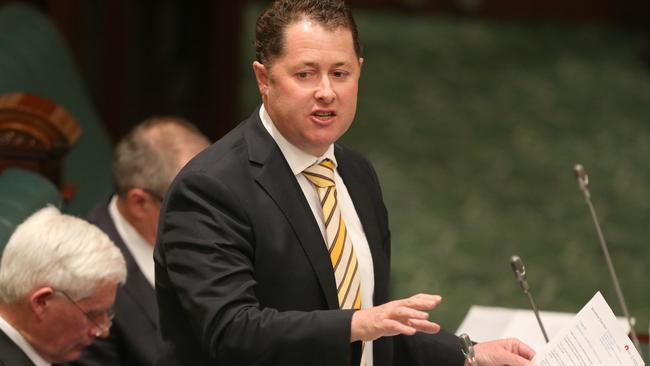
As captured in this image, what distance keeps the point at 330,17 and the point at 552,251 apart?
4.32m

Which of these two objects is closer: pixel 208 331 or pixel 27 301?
pixel 208 331

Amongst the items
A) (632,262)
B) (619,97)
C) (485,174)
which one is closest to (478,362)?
(632,262)

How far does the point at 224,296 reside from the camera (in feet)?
7.34

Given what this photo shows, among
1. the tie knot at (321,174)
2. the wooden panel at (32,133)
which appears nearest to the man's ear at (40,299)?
the tie knot at (321,174)

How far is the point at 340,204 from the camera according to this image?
8.43 feet

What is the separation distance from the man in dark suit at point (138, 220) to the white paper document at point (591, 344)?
4.18 feet

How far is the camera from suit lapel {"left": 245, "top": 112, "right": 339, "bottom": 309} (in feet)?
7.79

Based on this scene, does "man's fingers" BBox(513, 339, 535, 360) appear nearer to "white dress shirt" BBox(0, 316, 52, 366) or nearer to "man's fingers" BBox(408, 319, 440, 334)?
"man's fingers" BBox(408, 319, 440, 334)

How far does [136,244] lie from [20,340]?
0.79m

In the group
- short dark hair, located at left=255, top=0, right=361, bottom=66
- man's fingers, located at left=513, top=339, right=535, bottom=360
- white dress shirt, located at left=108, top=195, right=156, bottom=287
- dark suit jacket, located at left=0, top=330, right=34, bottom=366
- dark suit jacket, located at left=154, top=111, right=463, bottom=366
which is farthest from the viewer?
white dress shirt, located at left=108, top=195, right=156, bottom=287

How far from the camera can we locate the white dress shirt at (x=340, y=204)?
2.45 metres

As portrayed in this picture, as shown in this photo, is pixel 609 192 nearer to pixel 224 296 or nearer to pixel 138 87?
pixel 138 87

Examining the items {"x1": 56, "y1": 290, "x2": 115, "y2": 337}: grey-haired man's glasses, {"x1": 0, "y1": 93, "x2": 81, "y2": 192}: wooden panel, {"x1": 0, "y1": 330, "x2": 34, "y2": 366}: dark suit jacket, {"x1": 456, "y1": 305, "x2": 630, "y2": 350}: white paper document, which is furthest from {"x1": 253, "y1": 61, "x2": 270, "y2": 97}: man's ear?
{"x1": 0, "y1": 93, "x2": 81, "y2": 192}: wooden panel

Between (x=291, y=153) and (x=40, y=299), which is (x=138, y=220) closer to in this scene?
(x=40, y=299)
